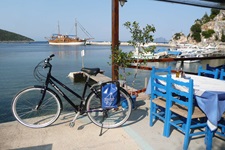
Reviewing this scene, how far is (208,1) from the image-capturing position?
153 inches

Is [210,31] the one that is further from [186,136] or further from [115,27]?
[186,136]

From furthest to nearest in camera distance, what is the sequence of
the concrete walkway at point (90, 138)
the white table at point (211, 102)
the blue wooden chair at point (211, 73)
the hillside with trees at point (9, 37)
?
the hillside with trees at point (9, 37) < the blue wooden chair at point (211, 73) < the concrete walkway at point (90, 138) < the white table at point (211, 102)

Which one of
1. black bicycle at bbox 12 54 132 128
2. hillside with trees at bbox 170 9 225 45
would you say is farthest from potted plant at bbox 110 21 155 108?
hillside with trees at bbox 170 9 225 45

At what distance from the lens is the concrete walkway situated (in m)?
2.10

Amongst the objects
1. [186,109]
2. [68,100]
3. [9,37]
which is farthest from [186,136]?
[9,37]

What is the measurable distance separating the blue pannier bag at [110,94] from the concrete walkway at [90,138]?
43 centimetres

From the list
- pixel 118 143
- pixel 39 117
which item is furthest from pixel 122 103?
pixel 39 117

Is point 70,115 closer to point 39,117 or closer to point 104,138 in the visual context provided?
point 39,117

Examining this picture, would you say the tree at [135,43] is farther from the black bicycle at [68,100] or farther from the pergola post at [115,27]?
the black bicycle at [68,100]

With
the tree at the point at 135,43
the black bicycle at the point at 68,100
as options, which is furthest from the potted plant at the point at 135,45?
the black bicycle at the point at 68,100

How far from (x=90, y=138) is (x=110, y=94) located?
61cm

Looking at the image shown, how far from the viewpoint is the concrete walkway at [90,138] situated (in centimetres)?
210

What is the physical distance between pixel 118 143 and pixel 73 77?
9988mm

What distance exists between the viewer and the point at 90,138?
228cm
